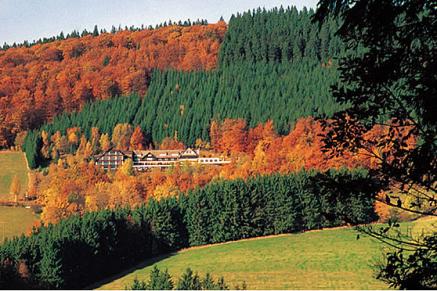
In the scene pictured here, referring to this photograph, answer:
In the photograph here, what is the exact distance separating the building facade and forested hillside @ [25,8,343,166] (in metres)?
11.3

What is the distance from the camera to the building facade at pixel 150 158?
136 m

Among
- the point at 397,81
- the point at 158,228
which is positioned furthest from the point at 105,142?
the point at 397,81

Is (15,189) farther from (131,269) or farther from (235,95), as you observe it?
(235,95)

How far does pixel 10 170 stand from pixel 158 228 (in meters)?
62.8

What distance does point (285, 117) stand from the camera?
147m

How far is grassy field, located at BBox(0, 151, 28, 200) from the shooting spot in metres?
122

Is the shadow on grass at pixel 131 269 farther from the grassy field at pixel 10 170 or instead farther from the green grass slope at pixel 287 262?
the grassy field at pixel 10 170

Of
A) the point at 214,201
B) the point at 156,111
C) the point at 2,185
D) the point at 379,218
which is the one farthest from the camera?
the point at 156,111

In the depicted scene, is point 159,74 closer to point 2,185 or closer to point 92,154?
point 92,154

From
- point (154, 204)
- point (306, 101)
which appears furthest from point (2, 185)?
point (306, 101)

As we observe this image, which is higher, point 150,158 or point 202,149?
point 202,149

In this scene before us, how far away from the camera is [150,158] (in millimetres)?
139875

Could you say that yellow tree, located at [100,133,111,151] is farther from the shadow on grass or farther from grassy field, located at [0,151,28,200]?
the shadow on grass

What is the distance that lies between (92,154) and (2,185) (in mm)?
26312
